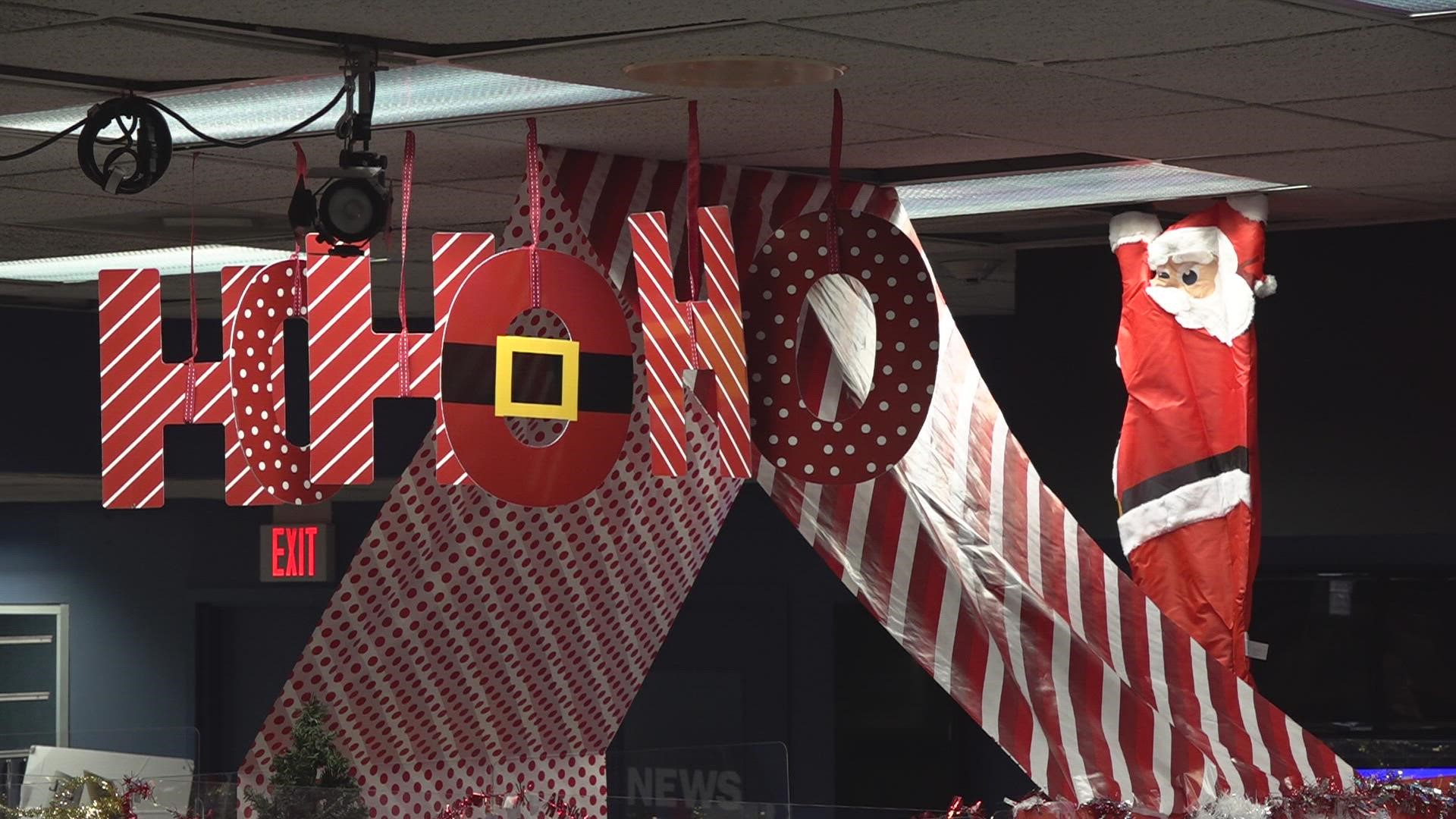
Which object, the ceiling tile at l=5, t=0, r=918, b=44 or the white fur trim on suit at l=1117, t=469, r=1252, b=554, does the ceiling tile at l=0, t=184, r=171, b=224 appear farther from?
the white fur trim on suit at l=1117, t=469, r=1252, b=554

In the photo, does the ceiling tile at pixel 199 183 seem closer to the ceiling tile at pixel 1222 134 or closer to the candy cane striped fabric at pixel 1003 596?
the candy cane striped fabric at pixel 1003 596

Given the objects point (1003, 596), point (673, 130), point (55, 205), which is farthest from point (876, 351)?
point (55, 205)

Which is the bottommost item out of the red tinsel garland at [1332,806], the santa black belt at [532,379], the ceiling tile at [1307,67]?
the red tinsel garland at [1332,806]

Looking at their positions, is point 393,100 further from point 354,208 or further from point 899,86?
point 899,86

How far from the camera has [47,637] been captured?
928cm

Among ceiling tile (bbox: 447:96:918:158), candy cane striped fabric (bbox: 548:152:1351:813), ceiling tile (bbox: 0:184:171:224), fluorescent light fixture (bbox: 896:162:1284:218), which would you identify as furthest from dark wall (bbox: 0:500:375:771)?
ceiling tile (bbox: 447:96:918:158)

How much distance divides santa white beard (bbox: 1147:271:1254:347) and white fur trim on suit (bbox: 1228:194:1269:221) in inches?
8.0

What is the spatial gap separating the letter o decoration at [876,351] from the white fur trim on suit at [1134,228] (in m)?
1.93

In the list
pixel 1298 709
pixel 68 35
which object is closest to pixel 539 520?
pixel 68 35

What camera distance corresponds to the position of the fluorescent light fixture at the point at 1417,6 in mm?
3818

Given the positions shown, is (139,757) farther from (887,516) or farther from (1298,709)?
(1298,709)

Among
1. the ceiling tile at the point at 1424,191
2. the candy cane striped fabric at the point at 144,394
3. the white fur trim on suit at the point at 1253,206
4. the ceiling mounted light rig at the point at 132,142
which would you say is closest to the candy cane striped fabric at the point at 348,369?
the candy cane striped fabric at the point at 144,394

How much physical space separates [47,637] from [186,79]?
18.1 feet

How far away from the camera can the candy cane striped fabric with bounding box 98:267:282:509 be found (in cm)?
457
